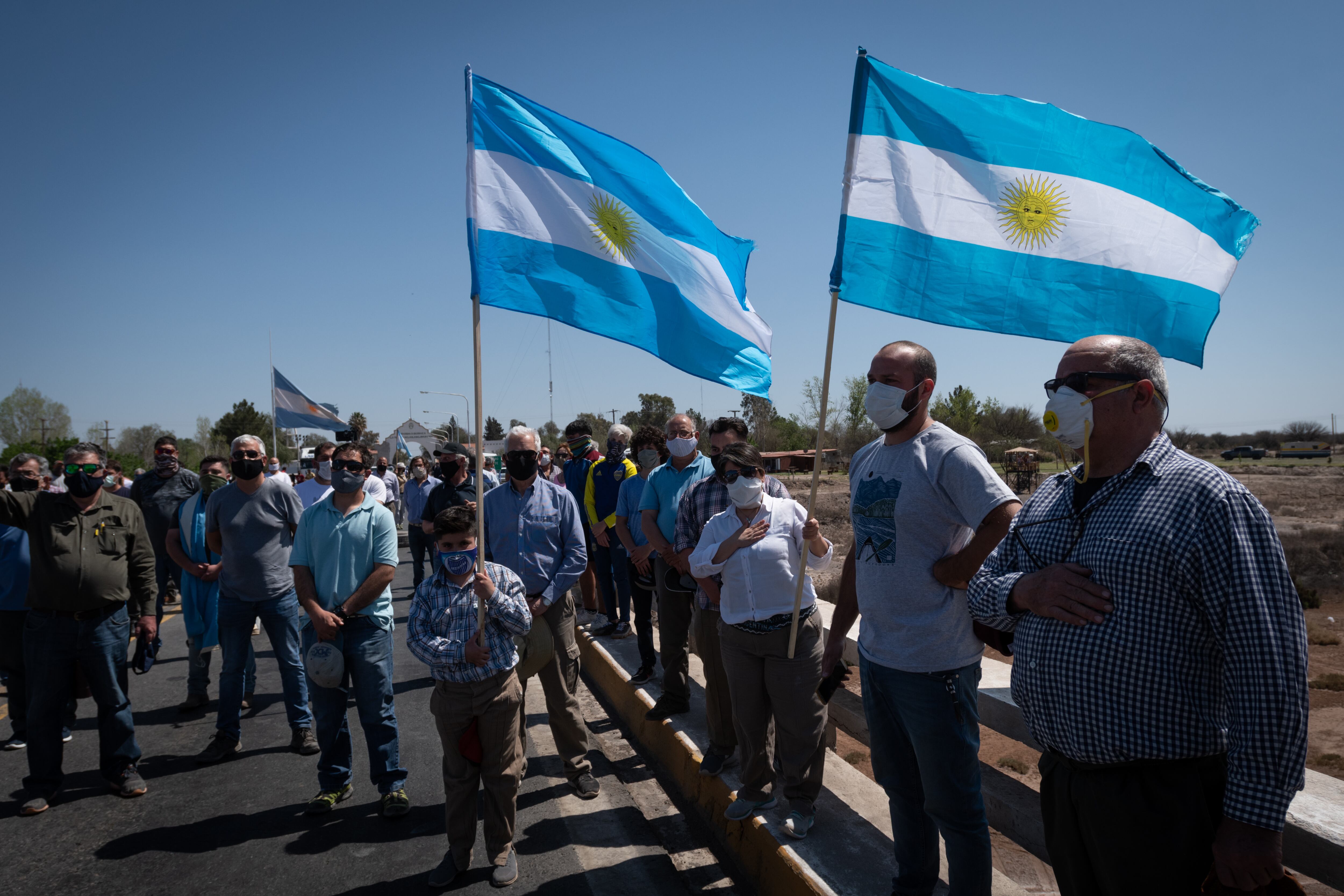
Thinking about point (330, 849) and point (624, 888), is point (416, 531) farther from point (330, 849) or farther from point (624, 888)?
point (624, 888)

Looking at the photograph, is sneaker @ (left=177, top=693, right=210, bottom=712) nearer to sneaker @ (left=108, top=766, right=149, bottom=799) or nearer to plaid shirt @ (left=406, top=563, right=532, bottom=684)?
sneaker @ (left=108, top=766, right=149, bottom=799)

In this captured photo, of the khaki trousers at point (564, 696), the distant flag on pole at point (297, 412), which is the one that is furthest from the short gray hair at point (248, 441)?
the distant flag on pole at point (297, 412)

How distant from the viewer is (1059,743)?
2.16 m

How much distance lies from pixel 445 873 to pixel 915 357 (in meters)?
3.32

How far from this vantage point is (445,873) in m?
3.78

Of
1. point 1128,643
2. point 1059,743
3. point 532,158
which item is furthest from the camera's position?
point 532,158

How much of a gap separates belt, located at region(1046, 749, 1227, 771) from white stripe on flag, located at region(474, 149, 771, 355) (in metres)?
3.20

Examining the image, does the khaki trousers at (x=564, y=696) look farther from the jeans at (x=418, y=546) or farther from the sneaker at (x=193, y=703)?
the jeans at (x=418, y=546)

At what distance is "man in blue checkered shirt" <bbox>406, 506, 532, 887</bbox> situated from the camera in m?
3.81

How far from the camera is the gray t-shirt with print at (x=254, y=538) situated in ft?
18.1

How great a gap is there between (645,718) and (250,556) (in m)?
3.12

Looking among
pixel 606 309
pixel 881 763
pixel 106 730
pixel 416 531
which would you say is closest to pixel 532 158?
pixel 606 309

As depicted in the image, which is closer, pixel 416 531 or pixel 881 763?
pixel 881 763

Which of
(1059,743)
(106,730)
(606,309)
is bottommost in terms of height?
(106,730)
